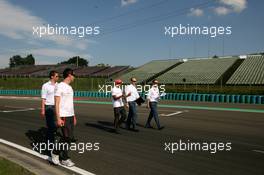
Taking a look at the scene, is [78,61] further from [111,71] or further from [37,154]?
[37,154]

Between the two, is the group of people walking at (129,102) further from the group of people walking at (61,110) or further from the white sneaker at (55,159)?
the white sneaker at (55,159)

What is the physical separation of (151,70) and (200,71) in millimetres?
11286

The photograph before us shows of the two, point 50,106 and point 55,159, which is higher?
point 50,106

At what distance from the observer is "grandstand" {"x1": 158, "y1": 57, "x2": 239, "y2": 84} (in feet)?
160

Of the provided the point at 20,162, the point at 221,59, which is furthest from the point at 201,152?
the point at 221,59

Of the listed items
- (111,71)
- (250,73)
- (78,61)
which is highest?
(78,61)

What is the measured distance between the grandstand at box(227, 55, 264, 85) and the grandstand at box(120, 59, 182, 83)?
13775mm

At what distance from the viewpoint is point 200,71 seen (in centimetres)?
5338

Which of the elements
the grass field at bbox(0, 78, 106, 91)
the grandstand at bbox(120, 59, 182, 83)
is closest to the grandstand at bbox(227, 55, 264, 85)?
the grandstand at bbox(120, 59, 182, 83)

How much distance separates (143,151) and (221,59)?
53.6 m

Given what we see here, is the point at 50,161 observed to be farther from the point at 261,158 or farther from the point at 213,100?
the point at 213,100

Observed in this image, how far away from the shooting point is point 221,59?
2320 inches

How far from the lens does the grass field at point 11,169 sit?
581cm

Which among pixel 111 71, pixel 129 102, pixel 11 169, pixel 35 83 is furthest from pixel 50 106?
pixel 111 71
